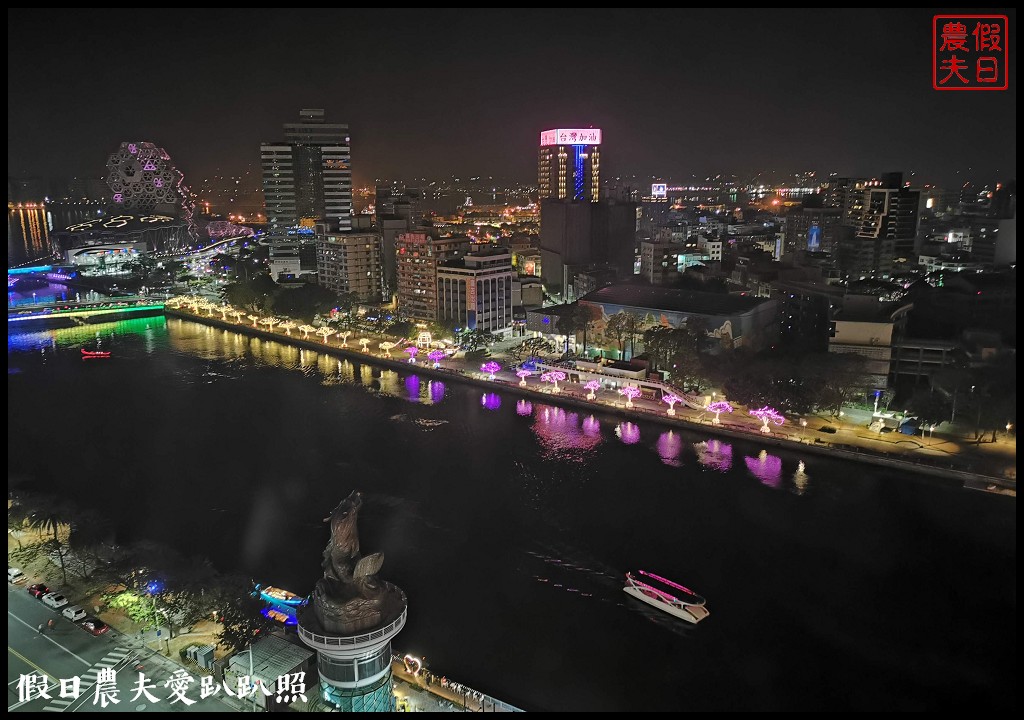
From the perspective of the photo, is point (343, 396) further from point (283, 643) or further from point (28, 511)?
point (283, 643)

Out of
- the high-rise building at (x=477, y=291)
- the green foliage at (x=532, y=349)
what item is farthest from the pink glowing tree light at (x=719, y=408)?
the high-rise building at (x=477, y=291)

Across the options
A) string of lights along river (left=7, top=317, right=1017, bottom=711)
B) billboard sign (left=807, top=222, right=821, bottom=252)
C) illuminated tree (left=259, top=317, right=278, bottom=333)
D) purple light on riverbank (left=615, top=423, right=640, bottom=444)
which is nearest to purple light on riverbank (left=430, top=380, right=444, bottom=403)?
string of lights along river (left=7, top=317, right=1017, bottom=711)

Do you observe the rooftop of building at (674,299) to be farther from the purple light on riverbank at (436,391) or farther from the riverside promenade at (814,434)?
the purple light on riverbank at (436,391)

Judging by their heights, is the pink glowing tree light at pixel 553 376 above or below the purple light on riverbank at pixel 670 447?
above

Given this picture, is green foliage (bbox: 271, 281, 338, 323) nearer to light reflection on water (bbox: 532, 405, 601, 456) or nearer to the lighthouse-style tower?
light reflection on water (bbox: 532, 405, 601, 456)

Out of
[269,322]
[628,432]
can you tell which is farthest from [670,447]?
[269,322]

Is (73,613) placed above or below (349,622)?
below

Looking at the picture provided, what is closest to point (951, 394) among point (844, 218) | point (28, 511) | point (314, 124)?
point (28, 511)

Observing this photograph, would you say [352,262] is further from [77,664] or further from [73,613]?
[77,664]
